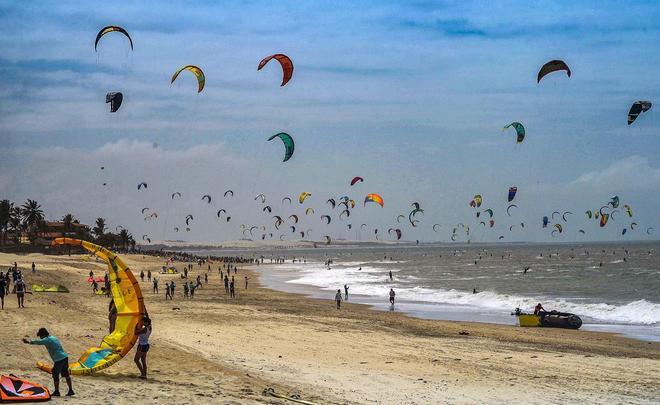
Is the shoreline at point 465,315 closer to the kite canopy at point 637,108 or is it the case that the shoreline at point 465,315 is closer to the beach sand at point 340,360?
the beach sand at point 340,360

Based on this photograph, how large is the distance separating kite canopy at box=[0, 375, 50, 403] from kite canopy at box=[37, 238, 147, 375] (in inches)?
61.3

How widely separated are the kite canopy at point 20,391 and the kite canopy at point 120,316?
156 cm

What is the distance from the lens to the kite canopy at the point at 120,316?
9.50 m

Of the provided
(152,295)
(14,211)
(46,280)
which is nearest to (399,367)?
(152,295)

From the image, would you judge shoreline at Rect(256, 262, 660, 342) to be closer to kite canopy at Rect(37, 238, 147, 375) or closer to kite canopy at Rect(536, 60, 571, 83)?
kite canopy at Rect(536, 60, 571, 83)

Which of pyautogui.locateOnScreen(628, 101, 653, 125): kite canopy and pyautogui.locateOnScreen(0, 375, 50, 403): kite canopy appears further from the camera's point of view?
pyautogui.locateOnScreen(628, 101, 653, 125): kite canopy

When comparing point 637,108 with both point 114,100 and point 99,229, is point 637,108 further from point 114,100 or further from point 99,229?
point 99,229

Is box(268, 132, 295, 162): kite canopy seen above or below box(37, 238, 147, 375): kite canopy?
above

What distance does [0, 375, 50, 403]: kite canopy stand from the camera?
7480mm

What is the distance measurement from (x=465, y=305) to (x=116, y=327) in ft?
74.7

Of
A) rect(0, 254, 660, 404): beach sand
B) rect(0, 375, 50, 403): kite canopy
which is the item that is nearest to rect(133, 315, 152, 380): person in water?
rect(0, 254, 660, 404): beach sand

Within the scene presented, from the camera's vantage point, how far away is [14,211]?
271 feet

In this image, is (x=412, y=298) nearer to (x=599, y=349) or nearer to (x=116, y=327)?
(x=599, y=349)

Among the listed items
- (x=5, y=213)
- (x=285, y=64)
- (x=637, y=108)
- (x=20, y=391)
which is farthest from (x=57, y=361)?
(x=5, y=213)
